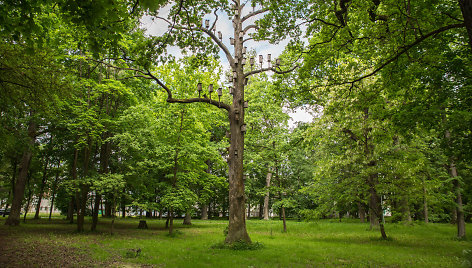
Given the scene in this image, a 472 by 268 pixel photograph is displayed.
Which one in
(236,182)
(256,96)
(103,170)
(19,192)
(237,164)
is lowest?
(19,192)

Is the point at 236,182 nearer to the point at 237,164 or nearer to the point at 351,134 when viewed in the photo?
the point at 237,164

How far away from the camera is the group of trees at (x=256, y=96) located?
23.8 ft

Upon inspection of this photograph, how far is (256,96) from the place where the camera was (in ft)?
74.9

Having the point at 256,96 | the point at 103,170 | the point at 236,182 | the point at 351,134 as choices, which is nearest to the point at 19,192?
the point at 103,170

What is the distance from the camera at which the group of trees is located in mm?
7254

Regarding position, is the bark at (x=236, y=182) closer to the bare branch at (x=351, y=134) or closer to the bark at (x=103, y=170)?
the bare branch at (x=351, y=134)

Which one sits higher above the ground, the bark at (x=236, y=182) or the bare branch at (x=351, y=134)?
the bare branch at (x=351, y=134)

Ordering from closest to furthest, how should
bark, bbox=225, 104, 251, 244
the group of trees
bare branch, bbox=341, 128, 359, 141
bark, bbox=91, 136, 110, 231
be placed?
the group of trees < bark, bbox=225, 104, 251, 244 < bark, bbox=91, 136, 110, 231 < bare branch, bbox=341, 128, 359, 141

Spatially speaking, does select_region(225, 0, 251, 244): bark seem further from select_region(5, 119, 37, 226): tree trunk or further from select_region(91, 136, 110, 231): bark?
select_region(5, 119, 37, 226): tree trunk

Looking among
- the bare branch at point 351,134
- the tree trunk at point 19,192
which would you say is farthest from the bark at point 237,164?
the tree trunk at point 19,192

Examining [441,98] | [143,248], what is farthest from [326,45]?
[143,248]

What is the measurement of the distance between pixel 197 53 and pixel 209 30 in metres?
2.38

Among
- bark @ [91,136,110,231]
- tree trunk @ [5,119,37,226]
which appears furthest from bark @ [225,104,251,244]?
tree trunk @ [5,119,37,226]

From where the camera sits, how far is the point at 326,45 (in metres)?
8.85
